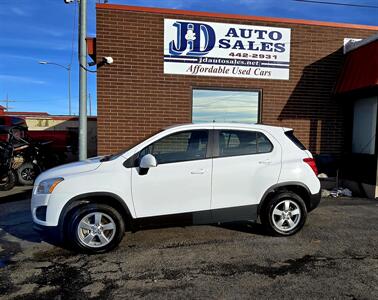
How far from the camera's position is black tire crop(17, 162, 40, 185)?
10.4 metres

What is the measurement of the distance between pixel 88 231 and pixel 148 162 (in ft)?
4.16

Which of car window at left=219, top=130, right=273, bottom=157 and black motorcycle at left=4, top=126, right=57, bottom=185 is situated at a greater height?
car window at left=219, top=130, right=273, bottom=157

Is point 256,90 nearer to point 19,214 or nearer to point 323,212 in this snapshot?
point 323,212

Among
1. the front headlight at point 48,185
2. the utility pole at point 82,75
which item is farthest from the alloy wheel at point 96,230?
the utility pole at point 82,75

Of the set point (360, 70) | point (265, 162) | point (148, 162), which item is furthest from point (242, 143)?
point (360, 70)

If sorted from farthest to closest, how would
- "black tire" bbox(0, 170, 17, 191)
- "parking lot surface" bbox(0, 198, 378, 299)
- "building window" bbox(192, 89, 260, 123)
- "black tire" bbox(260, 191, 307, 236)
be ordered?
1. "black tire" bbox(0, 170, 17, 191)
2. "building window" bbox(192, 89, 260, 123)
3. "black tire" bbox(260, 191, 307, 236)
4. "parking lot surface" bbox(0, 198, 378, 299)

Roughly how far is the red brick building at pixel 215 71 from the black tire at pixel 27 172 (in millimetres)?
2726

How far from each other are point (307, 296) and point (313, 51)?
8.00 meters

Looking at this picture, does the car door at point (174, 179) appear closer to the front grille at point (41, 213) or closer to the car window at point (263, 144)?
the car window at point (263, 144)

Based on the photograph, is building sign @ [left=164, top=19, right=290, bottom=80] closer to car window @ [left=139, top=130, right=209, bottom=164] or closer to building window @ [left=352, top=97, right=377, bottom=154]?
building window @ [left=352, top=97, right=377, bottom=154]

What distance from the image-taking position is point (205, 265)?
14.5 ft

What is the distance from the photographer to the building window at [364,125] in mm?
8898

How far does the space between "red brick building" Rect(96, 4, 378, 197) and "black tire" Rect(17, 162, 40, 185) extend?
2726mm

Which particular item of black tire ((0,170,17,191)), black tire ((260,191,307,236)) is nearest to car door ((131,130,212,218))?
black tire ((260,191,307,236))
